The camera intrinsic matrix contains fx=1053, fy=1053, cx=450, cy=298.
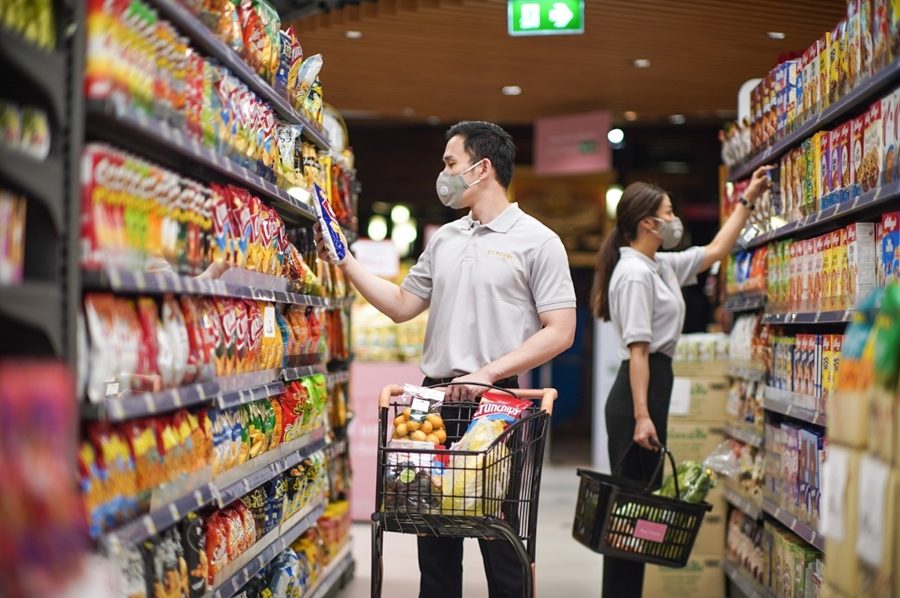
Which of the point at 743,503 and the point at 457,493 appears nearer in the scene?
the point at 457,493

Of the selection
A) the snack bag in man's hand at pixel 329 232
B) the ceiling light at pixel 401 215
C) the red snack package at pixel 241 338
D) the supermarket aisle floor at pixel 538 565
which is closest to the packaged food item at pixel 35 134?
the red snack package at pixel 241 338

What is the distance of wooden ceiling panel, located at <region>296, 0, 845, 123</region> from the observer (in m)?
7.80

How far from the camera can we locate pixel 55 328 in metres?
1.96

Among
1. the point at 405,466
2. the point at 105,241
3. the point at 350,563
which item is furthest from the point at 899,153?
the point at 350,563

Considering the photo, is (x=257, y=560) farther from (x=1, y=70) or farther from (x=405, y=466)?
(x=1, y=70)

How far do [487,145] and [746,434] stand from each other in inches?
88.4

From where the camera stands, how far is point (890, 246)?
3.29 meters

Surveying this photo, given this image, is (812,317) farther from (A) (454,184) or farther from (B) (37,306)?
(B) (37,306)

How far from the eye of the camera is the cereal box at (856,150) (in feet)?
11.4

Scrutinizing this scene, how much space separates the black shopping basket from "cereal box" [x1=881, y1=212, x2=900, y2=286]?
1269mm

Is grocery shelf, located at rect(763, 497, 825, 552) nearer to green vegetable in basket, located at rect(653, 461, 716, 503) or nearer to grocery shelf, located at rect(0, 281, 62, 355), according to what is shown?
green vegetable in basket, located at rect(653, 461, 716, 503)

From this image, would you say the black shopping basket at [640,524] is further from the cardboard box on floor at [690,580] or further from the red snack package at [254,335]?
the red snack package at [254,335]

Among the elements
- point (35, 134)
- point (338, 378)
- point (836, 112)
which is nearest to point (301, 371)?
point (338, 378)

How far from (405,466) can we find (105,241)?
1.18m
